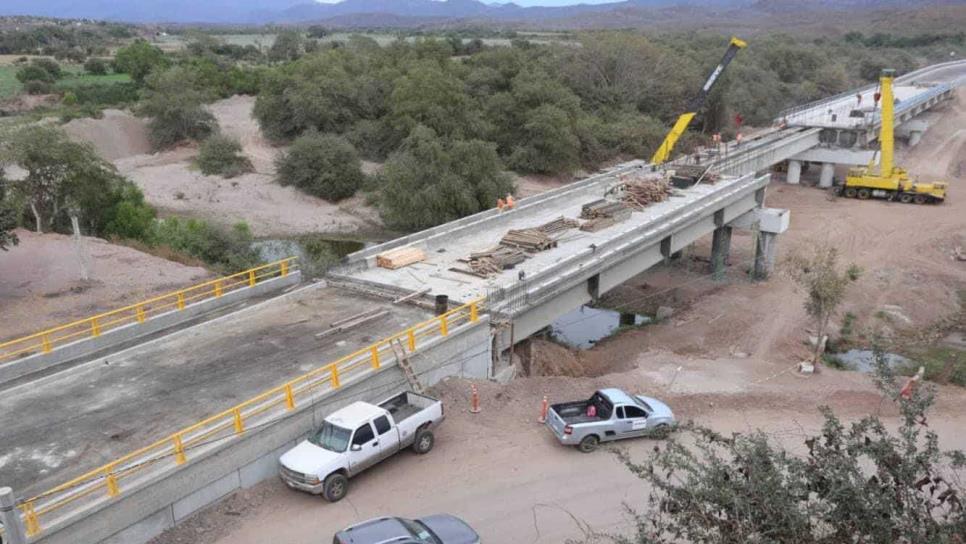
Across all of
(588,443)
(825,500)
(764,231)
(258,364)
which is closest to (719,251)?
(764,231)

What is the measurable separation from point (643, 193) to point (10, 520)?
28186mm

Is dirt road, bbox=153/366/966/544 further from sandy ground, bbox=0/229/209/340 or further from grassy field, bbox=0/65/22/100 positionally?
grassy field, bbox=0/65/22/100

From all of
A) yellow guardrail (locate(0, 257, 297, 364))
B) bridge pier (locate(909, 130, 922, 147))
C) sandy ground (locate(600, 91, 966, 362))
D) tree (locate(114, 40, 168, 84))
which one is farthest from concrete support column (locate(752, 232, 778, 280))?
tree (locate(114, 40, 168, 84))

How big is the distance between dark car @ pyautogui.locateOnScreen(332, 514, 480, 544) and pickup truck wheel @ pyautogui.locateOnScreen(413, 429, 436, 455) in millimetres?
3145

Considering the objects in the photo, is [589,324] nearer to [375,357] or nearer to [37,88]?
[375,357]

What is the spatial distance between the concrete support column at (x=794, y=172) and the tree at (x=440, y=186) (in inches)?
1051

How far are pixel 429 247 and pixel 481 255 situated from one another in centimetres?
264

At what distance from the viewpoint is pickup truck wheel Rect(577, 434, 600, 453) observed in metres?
17.3

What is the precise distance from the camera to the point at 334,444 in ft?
49.5

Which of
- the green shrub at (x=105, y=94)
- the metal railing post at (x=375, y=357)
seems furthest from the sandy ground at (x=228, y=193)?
the metal railing post at (x=375, y=357)

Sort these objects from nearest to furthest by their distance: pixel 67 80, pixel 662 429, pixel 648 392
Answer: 1. pixel 662 429
2. pixel 648 392
3. pixel 67 80

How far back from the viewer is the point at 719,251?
38281 mm

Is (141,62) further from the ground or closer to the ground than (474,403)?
further from the ground

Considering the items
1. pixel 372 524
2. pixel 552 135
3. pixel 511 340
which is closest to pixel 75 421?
pixel 372 524
